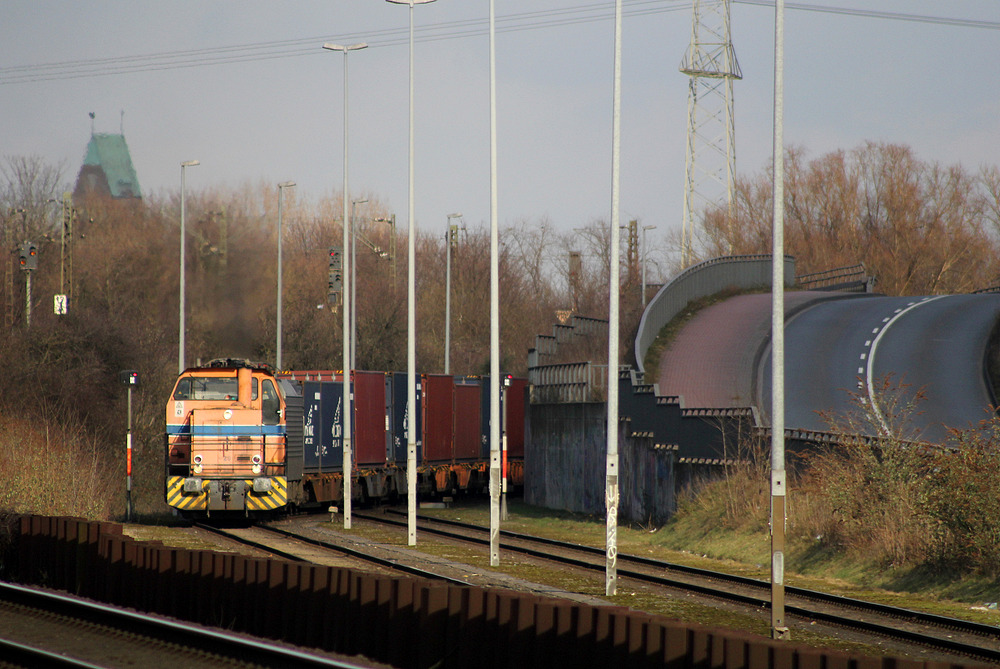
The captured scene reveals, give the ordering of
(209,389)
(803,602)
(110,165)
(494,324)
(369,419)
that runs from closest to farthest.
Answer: (803,602) < (494,324) < (209,389) < (369,419) < (110,165)

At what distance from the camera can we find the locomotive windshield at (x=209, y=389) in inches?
1013

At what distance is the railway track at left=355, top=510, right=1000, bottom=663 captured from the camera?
14.4m

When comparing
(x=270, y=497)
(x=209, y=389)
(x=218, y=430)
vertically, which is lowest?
(x=270, y=497)

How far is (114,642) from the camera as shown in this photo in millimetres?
13555

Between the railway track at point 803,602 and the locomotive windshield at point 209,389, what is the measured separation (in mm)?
6547

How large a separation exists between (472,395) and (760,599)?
21.3 m

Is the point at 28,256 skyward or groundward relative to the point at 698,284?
skyward

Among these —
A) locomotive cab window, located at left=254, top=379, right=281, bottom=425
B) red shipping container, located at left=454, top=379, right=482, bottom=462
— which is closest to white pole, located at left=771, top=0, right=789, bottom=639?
locomotive cab window, located at left=254, top=379, right=281, bottom=425

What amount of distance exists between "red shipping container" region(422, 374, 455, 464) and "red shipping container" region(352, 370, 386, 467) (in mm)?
1945

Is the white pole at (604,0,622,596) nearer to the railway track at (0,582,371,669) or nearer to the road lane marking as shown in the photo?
the railway track at (0,582,371,669)

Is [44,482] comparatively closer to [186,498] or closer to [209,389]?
[186,498]

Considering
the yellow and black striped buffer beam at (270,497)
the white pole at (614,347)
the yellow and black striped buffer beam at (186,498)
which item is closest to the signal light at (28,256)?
the yellow and black striped buffer beam at (186,498)

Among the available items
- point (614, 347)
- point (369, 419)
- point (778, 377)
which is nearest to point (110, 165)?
point (369, 419)

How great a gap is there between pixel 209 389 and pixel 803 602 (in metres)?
A: 14.7
